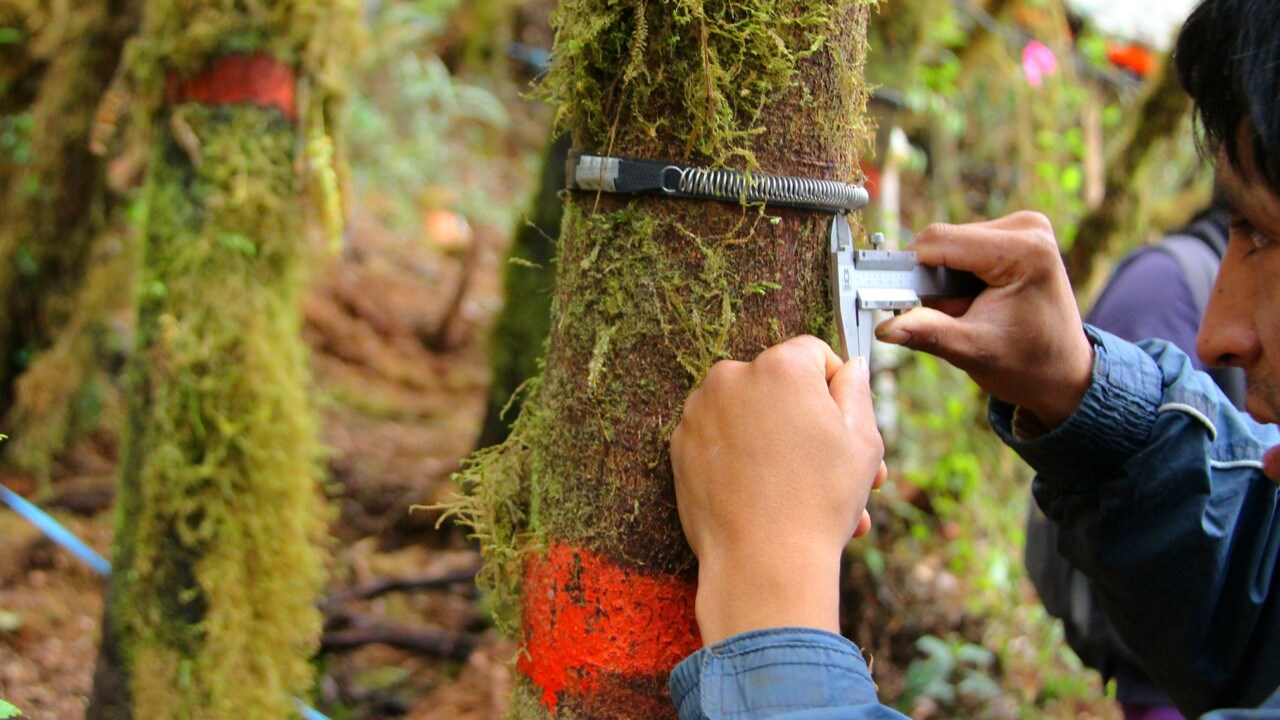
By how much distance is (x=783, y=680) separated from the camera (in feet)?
4.04

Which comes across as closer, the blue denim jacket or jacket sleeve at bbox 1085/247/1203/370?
the blue denim jacket

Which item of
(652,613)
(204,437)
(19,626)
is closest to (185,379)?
(204,437)

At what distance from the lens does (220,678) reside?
240 centimetres

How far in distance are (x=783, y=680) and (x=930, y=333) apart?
63 cm

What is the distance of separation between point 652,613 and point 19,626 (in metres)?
2.51

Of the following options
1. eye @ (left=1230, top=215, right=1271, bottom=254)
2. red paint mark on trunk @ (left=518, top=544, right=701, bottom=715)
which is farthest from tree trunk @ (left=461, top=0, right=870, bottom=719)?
eye @ (left=1230, top=215, right=1271, bottom=254)

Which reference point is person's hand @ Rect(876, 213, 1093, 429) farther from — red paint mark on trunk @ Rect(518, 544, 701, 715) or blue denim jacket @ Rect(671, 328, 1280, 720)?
red paint mark on trunk @ Rect(518, 544, 701, 715)

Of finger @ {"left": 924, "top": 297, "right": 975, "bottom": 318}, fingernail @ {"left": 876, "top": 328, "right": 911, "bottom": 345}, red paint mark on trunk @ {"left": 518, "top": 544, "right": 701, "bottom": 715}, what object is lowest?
red paint mark on trunk @ {"left": 518, "top": 544, "right": 701, "bottom": 715}

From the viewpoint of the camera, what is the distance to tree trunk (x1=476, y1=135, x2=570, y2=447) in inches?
178

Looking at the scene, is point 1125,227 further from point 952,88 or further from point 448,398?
point 448,398

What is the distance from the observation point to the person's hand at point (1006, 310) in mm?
1668

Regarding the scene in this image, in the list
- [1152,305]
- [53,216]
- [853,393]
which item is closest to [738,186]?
[853,393]

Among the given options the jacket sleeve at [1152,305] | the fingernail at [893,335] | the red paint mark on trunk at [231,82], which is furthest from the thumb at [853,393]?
the red paint mark on trunk at [231,82]

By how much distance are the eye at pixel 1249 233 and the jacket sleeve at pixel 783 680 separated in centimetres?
92
